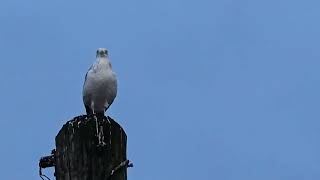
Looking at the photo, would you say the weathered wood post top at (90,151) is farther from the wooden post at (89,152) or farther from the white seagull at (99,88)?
the white seagull at (99,88)

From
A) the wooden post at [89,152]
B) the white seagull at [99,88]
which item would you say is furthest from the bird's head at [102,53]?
the wooden post at [89,152]

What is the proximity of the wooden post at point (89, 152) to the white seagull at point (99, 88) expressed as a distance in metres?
2.93

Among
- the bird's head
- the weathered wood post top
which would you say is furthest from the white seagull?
the weathered wood post top

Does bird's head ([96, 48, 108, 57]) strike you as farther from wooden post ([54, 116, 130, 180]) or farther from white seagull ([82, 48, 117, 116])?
wooden post ([54, 116, 130, 180])

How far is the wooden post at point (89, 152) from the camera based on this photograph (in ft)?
17.7

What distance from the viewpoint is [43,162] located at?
6.28m

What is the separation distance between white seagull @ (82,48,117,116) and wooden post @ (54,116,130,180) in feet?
9.62

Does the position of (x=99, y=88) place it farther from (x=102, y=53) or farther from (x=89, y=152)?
(x=89, y=152)

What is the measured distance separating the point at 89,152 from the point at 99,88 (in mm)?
3708

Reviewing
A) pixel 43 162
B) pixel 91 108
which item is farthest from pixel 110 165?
pixel 91 108

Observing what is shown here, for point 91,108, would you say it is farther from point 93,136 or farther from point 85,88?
point 93,136

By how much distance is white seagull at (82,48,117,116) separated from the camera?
8953 millimetres

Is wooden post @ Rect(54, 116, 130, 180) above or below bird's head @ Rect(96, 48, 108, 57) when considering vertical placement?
below

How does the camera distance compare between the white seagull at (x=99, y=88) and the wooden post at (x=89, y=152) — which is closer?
the wooden post at (x=89, y=152)
